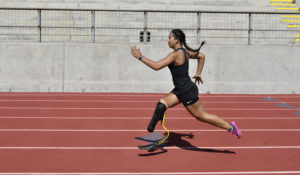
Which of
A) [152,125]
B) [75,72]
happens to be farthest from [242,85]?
[152,125]

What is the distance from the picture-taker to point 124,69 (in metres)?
11.7

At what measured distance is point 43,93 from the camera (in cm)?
1163

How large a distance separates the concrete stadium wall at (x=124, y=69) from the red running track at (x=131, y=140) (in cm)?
168

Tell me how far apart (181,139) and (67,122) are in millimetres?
2607

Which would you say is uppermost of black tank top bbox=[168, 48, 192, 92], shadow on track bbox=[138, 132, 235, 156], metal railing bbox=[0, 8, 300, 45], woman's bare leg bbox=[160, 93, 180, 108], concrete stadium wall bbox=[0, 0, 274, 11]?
concrete stadium wall bbox=[0, 0, 274, 11]

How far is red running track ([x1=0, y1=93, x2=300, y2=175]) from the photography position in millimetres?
4457

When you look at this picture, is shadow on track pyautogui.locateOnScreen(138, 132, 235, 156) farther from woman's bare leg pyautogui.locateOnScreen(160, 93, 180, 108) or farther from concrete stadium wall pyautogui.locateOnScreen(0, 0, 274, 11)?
concrete stadium wall pyautogui.locateOnScreen(0, 0, 274, 11)

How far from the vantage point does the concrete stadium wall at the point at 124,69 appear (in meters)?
11.6

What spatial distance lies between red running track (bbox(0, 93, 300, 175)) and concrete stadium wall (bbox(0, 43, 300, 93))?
168 centimetres

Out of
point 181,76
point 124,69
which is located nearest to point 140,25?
point 124,69

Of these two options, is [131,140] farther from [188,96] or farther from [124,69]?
[124,69]

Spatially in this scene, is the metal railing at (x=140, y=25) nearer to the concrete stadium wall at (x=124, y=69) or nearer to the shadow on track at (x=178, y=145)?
the concrete stadium wall at (x=124, y=69)

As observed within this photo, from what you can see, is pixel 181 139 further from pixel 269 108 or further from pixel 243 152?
pixel 269 108

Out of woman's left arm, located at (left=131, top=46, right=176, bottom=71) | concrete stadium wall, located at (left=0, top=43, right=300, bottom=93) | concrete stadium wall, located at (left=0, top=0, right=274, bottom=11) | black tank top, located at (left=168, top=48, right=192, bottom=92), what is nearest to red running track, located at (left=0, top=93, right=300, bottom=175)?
black tank top, located at (left=168, top=48, right=192, bottom=92)
